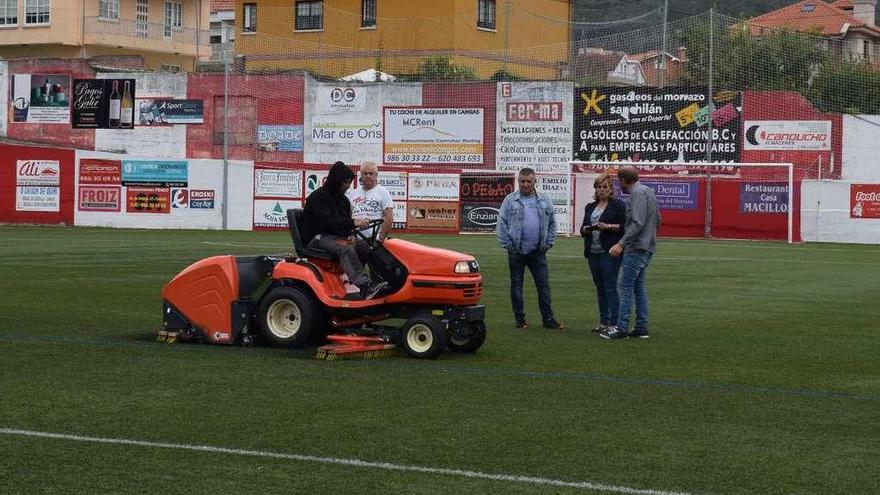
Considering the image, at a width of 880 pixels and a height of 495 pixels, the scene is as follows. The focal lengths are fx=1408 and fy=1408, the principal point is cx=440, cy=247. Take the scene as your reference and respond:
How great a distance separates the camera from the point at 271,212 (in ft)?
150

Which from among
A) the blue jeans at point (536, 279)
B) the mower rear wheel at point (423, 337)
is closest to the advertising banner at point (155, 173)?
the blue jeans at point (536, 279)

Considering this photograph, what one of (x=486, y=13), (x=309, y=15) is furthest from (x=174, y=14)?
(x=486, y=13)

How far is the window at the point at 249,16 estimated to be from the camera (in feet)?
231

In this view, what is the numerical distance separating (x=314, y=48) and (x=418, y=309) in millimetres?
49325

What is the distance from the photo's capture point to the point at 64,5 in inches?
2702

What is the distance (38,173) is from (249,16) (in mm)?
Result: 27000

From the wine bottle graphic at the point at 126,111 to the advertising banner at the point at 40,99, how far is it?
2.44 metres

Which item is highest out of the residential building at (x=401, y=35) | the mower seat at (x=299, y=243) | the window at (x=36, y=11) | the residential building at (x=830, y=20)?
the residential building at (x=830, y=20)

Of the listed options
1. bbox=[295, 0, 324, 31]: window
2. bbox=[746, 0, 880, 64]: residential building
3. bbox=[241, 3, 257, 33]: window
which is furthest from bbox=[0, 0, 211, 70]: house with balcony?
bbox=[746, 0, 880, 64]: residential building

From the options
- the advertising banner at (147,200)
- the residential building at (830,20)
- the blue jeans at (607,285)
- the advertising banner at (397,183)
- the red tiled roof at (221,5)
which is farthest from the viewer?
the red tiled roof at (221,5)

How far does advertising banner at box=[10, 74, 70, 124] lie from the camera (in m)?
58.3

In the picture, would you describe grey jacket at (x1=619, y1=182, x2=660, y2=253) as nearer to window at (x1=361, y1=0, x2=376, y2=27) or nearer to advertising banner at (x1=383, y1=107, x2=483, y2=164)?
advertising banner at (x1=383, y1=107, x2=483, y2=164)

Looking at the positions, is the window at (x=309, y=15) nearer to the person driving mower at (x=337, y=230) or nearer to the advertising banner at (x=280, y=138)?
the advertising banner at (x=280, y=138)

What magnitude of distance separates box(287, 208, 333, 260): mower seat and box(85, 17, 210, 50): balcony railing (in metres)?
55.8
